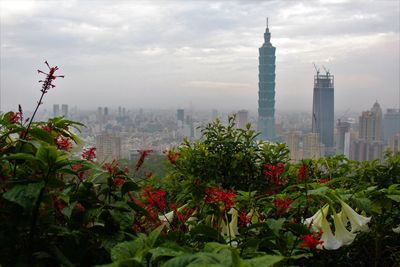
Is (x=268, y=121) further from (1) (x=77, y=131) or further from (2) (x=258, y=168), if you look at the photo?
(1) (x=77, y=131)

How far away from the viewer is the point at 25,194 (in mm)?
797

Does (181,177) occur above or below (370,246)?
above

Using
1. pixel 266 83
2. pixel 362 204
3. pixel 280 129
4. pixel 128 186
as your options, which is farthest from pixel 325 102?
pixel 266 83

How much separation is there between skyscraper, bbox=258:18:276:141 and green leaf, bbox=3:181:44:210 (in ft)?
26.7

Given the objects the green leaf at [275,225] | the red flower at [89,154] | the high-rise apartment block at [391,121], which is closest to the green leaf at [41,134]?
the red flower at [89,154]

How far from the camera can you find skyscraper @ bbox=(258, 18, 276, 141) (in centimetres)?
1012

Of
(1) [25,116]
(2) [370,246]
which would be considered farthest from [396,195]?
(1) [25,116]

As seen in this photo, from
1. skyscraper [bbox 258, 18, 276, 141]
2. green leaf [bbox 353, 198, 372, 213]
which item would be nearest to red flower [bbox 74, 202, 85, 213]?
green leaf [bbox 353, 198, 372, 213]

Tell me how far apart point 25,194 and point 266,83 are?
12726 mm

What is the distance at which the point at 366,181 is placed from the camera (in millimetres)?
2045

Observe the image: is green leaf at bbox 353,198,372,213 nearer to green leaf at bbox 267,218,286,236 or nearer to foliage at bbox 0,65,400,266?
foliage at bbox 0,65,400,266

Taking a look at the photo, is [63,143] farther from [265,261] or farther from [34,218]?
[265,261]

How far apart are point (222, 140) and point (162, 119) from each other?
304cm

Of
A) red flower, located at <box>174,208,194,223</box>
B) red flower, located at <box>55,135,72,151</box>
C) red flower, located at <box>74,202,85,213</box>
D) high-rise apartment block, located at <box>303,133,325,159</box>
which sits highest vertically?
red flower, located at <box>55,135,72,151</box>
